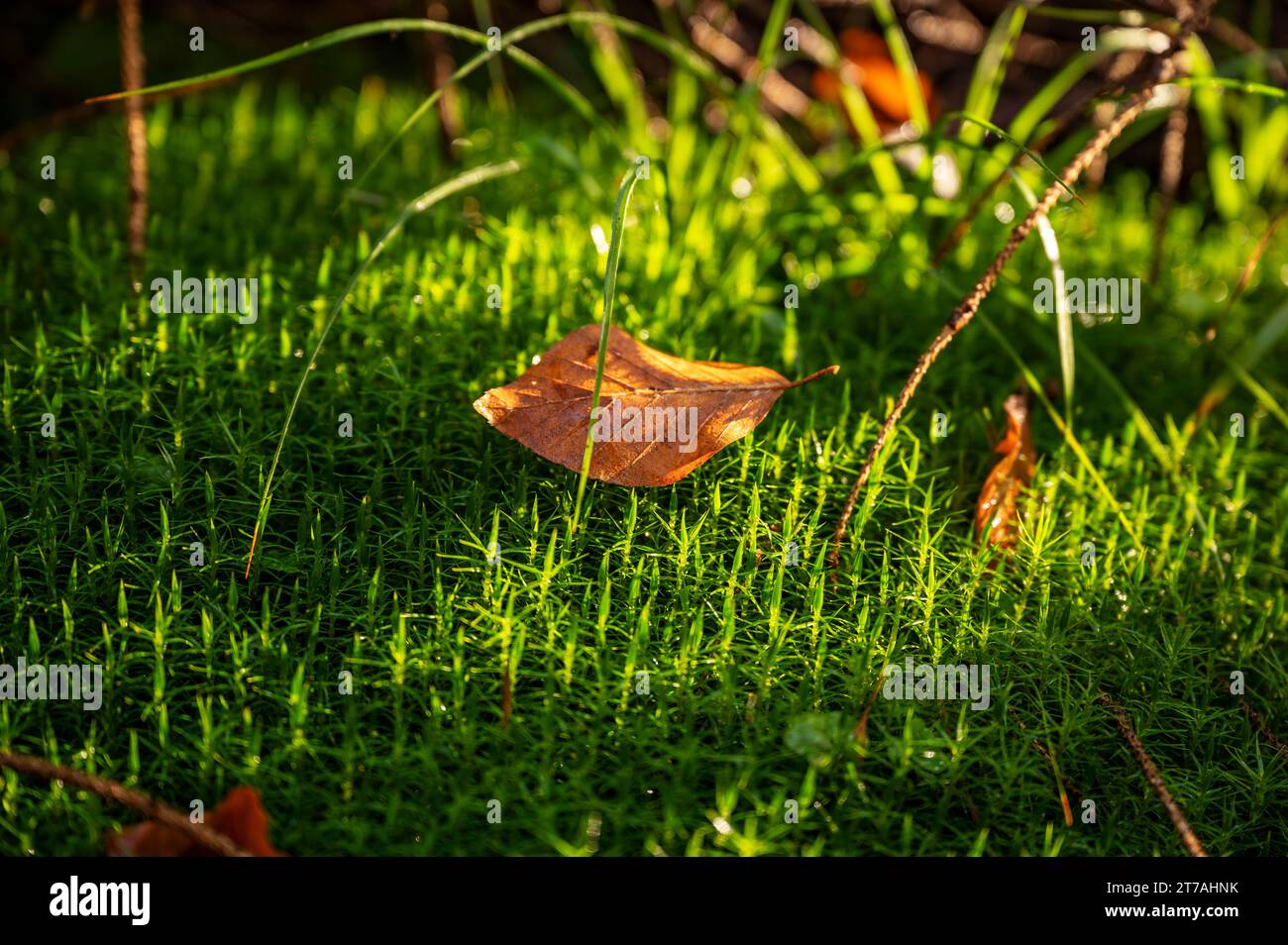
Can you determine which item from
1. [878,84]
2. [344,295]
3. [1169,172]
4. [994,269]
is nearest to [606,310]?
[344,295]

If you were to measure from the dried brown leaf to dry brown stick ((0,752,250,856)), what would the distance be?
0.68 m

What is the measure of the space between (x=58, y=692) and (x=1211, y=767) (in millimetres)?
1590

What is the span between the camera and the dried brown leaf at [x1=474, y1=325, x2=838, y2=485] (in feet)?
5.34

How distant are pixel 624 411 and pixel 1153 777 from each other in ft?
2.94

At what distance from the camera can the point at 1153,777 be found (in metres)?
1.38

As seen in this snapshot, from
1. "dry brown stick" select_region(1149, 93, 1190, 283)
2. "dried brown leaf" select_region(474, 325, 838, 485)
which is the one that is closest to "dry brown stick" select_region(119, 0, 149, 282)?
"dried brown leaf" select_region(474, 325, 838, 485)

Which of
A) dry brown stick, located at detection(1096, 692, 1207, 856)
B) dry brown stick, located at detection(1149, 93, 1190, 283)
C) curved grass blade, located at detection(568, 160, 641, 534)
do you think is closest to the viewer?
dry brown stick, located at detection(1096, 692, 1207, 856)

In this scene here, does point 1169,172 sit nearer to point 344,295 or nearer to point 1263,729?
point 1263,729

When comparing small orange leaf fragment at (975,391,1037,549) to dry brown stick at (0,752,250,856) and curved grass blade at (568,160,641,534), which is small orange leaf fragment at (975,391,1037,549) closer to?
curved grass blade at (568,160,641,534)

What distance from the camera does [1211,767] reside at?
1499mm

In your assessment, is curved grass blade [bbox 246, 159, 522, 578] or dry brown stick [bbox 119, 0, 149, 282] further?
dry brown stick [bbox 119, 0, 149, 282]

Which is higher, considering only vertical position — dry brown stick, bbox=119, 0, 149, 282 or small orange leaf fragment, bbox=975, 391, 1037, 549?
dry brown stick, bbox=119, 0, 149, 282
